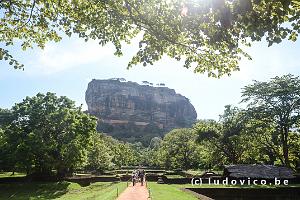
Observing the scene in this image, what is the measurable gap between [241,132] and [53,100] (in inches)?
1141

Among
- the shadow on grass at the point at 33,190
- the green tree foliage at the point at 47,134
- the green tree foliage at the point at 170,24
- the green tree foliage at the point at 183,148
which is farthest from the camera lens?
the green tree foliage at the point at 183,148

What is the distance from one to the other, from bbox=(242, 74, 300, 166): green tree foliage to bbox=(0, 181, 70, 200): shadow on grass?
91.2ft

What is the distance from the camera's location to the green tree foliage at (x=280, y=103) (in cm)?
4647

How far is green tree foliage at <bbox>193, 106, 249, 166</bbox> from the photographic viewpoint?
55750 mm

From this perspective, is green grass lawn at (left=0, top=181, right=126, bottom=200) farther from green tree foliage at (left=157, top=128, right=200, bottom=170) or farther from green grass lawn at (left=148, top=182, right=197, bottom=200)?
green tree foliage at (left=157, top=128, right=200, bottom=170)

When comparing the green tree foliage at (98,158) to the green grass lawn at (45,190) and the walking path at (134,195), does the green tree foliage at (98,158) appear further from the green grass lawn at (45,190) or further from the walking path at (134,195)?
the walking path at (134,195)

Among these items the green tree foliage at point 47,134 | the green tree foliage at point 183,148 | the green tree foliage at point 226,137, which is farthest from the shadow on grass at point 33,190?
the green tree foliage at point 183,148

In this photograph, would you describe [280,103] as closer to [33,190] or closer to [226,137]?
[226,137]

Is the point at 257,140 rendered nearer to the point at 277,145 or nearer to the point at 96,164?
the point at 277,145

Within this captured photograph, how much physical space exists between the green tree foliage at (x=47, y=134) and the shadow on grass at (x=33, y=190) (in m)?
2.37

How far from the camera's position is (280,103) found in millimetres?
47438

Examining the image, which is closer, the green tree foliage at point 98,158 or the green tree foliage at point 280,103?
the green tree foliage at point 280,103

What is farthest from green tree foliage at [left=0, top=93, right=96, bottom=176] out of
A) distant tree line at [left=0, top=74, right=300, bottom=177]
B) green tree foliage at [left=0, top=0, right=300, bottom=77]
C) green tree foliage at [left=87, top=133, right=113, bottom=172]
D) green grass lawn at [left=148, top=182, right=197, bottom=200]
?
green tree foliage at [left=0, top=0, right=300, bottom=77]

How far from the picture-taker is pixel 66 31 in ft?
42.9
